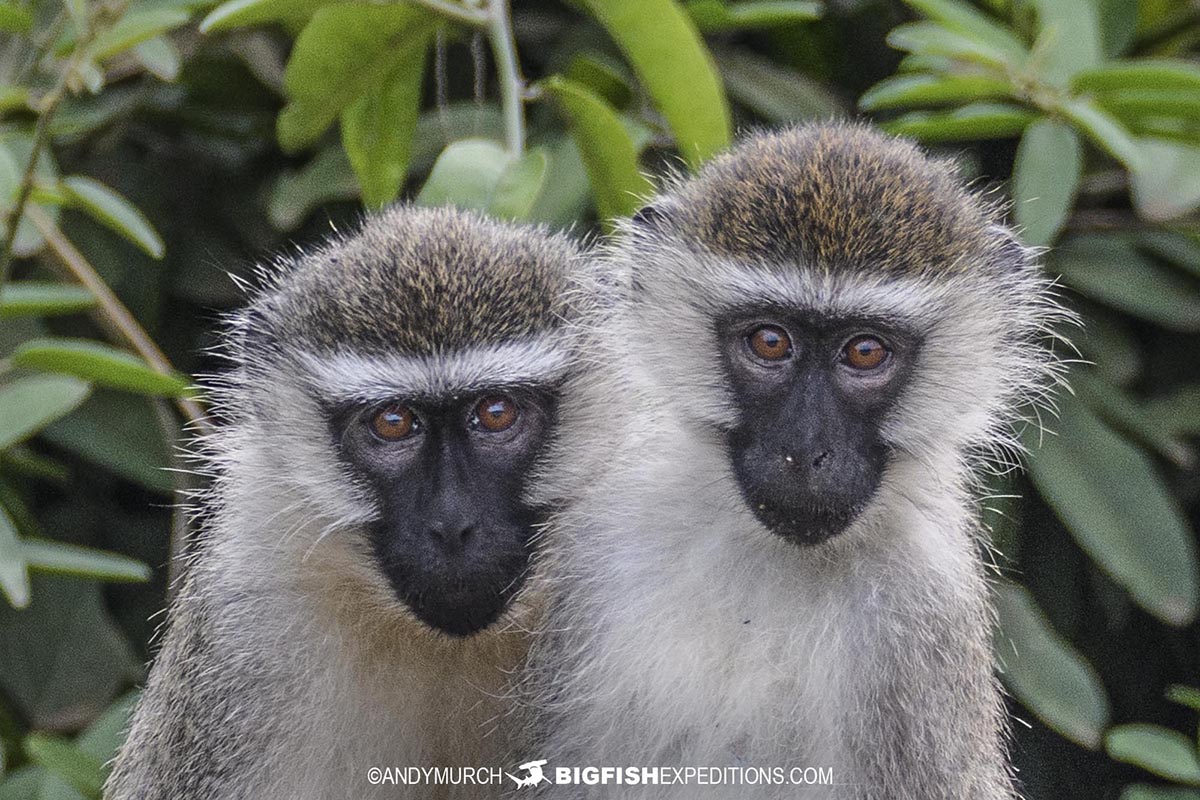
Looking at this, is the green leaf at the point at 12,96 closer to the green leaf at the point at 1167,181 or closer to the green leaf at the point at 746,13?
the green leaf at the point at 746,13

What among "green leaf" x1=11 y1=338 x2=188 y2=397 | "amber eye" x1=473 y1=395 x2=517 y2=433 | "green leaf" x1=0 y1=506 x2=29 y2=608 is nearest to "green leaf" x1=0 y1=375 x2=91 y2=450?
"green leaf" x1=11 y1=338 x2=188 y2=397

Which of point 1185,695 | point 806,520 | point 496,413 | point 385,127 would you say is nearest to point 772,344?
point 806,520

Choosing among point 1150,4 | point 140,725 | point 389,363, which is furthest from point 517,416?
point 1150,4

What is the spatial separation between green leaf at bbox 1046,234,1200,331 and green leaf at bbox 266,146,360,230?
1.36 meters

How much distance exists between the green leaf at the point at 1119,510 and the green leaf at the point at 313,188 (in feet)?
4.53

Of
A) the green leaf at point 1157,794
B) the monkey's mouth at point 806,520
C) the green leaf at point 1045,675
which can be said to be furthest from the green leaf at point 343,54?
the green leaf at point 1157,794

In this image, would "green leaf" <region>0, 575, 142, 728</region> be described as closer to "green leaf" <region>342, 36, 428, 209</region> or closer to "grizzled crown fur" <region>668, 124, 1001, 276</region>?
"green leaf" <region>342, 36, 428, 209</region>

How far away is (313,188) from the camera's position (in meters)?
2.83

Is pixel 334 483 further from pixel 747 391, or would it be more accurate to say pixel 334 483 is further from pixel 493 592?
pixel 747 391

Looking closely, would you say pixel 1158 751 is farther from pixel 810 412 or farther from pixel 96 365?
pixel 96 365

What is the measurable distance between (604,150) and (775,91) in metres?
0.75

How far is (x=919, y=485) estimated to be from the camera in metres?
2.13

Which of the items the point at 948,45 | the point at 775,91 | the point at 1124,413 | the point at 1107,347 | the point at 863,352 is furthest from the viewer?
the point at 775,91

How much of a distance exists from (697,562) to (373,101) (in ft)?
3.28
